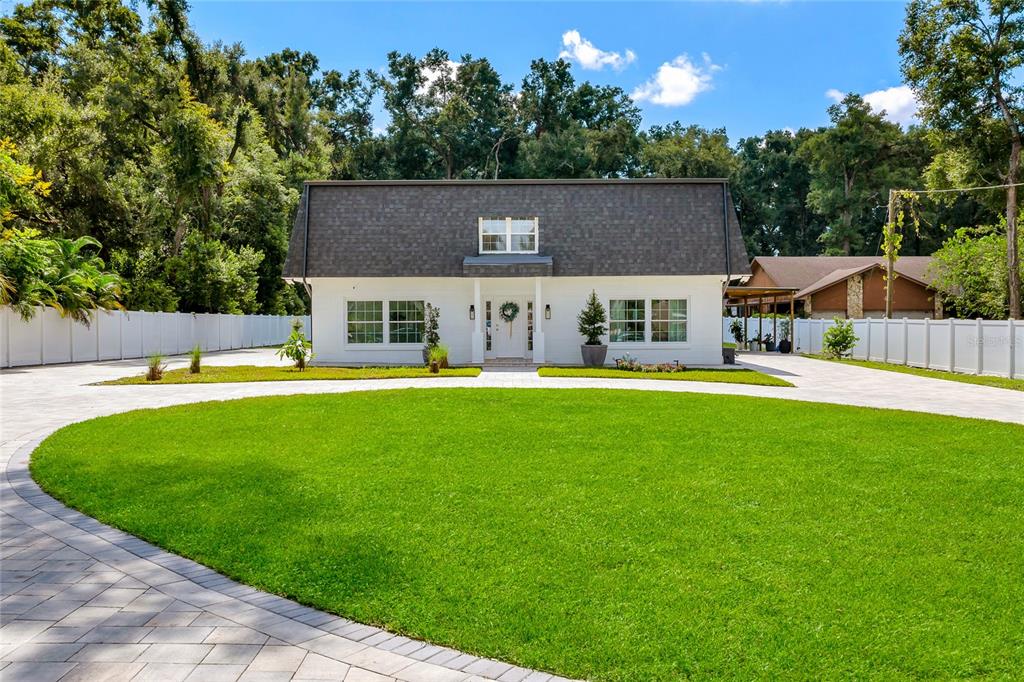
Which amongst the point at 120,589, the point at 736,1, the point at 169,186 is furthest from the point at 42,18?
the point at 120,589

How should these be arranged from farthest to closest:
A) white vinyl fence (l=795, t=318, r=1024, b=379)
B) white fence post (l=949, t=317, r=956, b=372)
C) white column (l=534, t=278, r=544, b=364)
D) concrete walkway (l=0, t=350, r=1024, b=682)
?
white column (l=534, t=278, r=544, b=364) < white fence post (l=949, t=317, r=956, b=372) < white vinyl fence (l=795, t=318, r=1024, b=379) < concrete walkway (l=0, t=350, r=1024, b=682)

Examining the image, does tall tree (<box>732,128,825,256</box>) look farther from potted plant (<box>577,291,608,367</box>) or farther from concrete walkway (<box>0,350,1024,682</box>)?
concrete walkway (<box>0,350,1024,682</box>)

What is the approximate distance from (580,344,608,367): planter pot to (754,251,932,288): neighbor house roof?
24771mm

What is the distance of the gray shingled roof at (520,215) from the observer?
70.2ft

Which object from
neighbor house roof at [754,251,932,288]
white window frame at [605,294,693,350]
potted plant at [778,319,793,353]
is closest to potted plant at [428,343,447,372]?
white window frame at [605,294,693,350]

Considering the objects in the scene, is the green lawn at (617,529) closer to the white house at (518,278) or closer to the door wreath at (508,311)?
the white house at (518,278)

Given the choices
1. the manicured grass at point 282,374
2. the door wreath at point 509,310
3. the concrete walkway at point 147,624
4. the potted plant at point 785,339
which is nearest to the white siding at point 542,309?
the door wreath at point 509,310

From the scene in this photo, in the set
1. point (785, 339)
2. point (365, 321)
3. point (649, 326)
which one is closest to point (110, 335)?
point (365, 321)

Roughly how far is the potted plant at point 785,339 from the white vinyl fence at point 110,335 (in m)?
25.7

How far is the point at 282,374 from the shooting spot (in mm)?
17969

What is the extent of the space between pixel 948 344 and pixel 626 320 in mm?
9320

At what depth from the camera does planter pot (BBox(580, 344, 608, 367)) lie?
66.2 feet

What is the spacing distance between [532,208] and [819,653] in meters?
20.1

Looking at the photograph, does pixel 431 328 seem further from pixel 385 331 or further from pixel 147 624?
pixel 147 624
